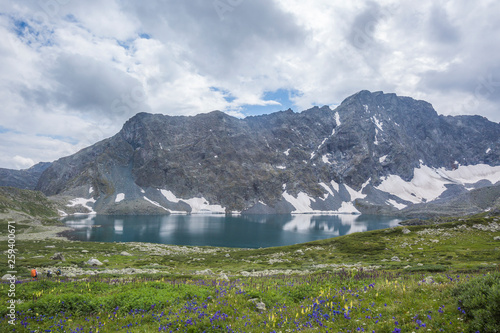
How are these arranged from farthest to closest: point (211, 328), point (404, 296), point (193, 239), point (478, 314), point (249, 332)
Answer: point (193, 239)
point (404, 296)
point (211, 328)
point (249, 332)
point (478, 314)

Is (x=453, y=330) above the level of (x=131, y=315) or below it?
above

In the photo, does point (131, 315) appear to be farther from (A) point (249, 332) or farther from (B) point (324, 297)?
(B) point (324, 297)

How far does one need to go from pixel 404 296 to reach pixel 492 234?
6758 cm

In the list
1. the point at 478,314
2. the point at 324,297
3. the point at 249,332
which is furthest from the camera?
the point at 324,297

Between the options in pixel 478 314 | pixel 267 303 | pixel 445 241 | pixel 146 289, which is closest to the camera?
pixel 478 314

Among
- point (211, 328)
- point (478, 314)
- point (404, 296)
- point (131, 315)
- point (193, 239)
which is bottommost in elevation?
point (193, 239)

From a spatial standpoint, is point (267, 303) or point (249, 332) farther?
point (267, 303)

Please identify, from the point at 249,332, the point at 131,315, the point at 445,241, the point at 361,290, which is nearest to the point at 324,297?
the point at 361,290

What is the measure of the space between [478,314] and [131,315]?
12.1 m

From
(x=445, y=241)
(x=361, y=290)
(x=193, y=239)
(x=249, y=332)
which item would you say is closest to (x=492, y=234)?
(x=445, y=241)

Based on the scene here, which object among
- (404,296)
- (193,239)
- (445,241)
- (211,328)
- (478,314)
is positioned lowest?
(193,239)

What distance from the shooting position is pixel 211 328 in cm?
903

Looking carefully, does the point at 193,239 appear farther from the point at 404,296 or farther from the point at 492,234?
the point at 404,296

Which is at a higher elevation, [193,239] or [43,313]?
[43,313]
